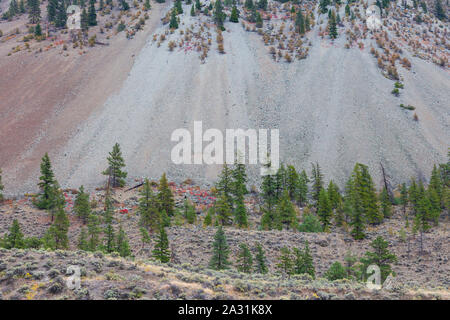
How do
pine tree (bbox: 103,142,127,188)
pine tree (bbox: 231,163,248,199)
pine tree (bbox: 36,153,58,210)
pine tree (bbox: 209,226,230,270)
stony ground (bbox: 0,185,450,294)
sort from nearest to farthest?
pine tree (bbox: 209,226,230,270)
stony ground (bbox: 0,185,450,294)
pine tree (bbox: 36,153,58,210)
pine tree (bbox: 231,163,248,199)
pine tree (bbox: 103,142,127,188)

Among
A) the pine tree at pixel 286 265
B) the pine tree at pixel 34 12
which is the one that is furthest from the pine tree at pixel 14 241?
the pine tree at pixel 34 12

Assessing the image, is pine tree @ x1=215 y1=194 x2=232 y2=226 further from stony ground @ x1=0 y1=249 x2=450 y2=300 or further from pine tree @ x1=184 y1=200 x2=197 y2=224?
stony ground @ x1=0 y1=249 x2=450 y2=300

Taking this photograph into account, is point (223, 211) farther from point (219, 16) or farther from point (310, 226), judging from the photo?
point (219, 16)

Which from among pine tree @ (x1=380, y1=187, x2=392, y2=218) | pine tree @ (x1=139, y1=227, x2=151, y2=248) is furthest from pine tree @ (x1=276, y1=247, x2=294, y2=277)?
pine tree @ (x1=380, y1=187, x2=392, y2=218)

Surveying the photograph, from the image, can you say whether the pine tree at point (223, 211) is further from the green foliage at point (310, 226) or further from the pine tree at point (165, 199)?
the green foliage at point (310, 226)

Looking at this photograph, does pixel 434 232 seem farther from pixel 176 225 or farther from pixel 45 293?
pixel 45 293

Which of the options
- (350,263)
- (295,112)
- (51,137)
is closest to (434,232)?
(350,263)
